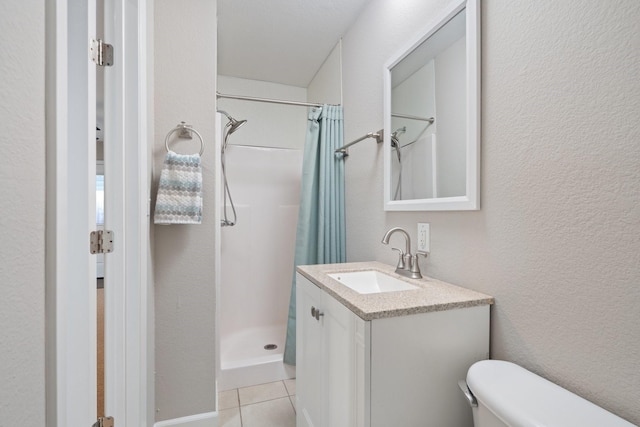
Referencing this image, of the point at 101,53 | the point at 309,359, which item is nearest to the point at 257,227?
the point at 309,359

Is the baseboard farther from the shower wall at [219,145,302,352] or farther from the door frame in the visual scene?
the shower wall at [219,145,302,352]

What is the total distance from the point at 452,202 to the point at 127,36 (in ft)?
4.80

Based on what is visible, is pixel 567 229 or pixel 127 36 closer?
pixel 567 229

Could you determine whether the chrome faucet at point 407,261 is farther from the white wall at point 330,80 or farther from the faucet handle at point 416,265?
the white wall at point 330,80

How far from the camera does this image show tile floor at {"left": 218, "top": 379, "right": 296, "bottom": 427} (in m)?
1.63

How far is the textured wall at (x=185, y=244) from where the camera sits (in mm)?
1484

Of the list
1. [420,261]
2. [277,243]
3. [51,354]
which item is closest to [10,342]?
[51,354]

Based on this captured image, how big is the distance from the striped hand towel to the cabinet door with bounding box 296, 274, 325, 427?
644mm

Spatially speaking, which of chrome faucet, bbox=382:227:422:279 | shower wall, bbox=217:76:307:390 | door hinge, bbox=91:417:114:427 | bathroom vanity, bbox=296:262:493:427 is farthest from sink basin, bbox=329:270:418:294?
shower wall, bbox=217:76:307:390

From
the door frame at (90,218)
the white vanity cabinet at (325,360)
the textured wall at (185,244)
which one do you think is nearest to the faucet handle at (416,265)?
the white vanity cabinet at (325,360)

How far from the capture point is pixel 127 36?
3.80 ft

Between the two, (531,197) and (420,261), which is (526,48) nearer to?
(531,197)

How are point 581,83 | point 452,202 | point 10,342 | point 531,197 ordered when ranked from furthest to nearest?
1. point 452,202
2. point 531,197
3. point 581,83
4. point 10,342

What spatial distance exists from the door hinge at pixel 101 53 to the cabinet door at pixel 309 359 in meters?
1.17
